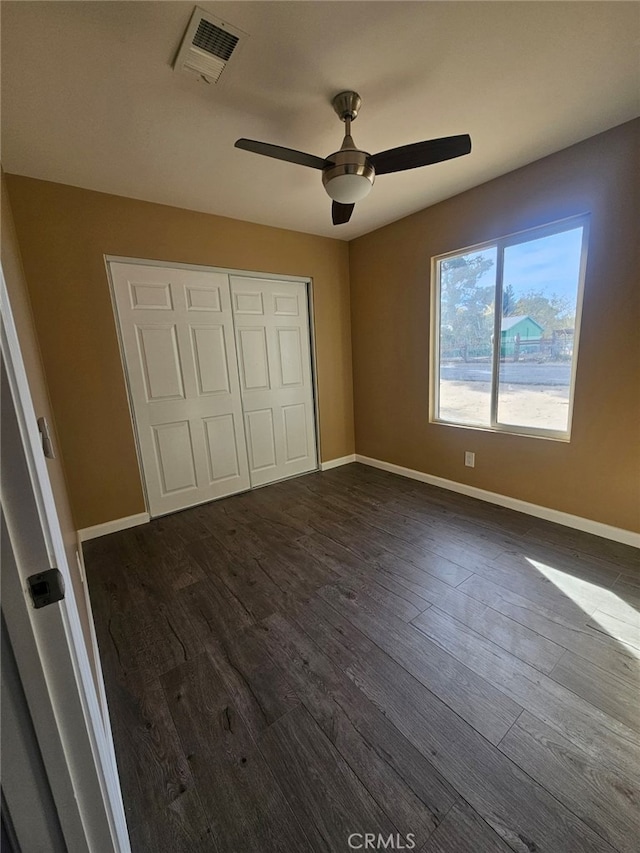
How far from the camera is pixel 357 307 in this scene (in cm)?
397

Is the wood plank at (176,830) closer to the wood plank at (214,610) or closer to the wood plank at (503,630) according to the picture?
the wood plank at (214,610)

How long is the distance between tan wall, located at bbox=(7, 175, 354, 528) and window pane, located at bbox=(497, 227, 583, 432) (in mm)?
2320

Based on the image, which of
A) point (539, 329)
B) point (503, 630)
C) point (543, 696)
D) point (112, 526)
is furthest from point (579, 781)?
point (112, 526)

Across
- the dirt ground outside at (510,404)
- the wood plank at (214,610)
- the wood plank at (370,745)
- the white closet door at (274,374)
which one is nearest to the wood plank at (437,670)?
the wood plank at (370,745)

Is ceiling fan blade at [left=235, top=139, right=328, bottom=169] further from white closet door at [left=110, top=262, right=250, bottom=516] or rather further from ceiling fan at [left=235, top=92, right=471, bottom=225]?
white closet door at [left=110, top=262, right=250, bottom=516]

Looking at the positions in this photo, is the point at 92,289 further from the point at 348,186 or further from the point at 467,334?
the point at 467,334

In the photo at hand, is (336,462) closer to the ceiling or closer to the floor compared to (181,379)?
closer to the floor

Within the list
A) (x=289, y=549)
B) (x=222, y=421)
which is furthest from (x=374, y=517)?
(x=222, y=421)

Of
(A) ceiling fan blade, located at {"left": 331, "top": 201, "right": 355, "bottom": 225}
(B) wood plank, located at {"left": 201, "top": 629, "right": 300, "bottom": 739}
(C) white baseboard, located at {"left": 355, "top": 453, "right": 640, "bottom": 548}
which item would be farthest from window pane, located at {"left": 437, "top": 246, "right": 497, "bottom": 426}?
(B) wood plank, located at {"left": 201, "top": 629, "right": 300, "bottom": 739}

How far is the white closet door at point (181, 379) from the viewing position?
2781mm

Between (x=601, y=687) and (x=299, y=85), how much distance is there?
296cm

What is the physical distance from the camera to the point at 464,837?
96cm

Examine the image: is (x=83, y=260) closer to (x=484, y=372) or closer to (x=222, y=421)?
(x=222, y=421)

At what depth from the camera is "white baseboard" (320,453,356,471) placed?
412 cm
